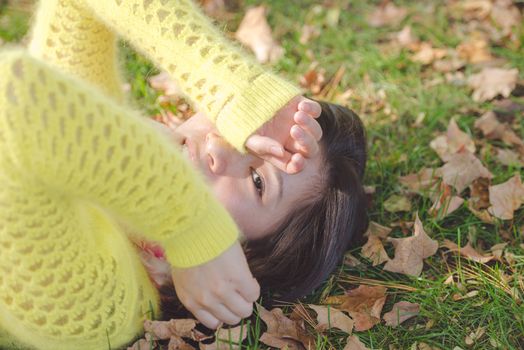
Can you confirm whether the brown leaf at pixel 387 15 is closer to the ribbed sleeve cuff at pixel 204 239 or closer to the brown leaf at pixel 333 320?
the brown leaf at pixel 333 320

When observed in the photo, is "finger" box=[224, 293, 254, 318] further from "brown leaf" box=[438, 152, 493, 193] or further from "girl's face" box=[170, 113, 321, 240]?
"brown leaf" box=[438, 152, 493, 193]

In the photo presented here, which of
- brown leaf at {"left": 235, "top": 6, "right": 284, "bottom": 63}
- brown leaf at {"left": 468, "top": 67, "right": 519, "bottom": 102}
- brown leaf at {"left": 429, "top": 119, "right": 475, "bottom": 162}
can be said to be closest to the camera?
brown leaf at {"left": 429, "top": 119, "right": 475, "bottom": 162}

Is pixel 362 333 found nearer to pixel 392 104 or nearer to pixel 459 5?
pixel 392 104

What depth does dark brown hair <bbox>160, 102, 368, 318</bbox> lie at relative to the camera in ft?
7.75

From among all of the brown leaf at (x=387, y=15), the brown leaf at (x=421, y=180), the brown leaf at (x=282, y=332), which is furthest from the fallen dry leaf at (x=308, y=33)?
the brown leaf at (x=282, y=332)

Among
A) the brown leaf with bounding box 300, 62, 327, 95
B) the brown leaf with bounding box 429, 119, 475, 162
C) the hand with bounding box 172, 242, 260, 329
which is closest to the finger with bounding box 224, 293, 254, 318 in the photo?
the hand with bounding box 172, 242, 260, 329

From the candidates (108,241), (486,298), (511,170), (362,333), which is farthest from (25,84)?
(511,170)

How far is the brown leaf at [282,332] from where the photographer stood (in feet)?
7.20

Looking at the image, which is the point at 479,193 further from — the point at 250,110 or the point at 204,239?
the point at 204,239

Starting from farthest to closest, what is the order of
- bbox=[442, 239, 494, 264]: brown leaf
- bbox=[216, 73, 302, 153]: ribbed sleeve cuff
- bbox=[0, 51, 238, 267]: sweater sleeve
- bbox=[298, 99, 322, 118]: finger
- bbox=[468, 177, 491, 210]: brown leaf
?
bbox=[468, 177, 491, 210]: brown leaf < bbox=[442, 239, 494, 264]: brown leaf < bbox=[298, 99, 322, 118]: finger < bbox=[216, 73, 302, 153]: ribbed sleeve cuff < bbox=[0, 51, 238, 267]: sweater sleeve

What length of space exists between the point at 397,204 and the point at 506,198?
411 mm

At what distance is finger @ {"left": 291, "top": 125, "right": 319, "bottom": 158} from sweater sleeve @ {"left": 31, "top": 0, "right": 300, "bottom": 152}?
0.10 metres

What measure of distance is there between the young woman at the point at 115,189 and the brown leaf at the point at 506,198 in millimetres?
880

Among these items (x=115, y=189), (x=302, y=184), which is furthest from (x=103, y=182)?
(x=302, y=184)
